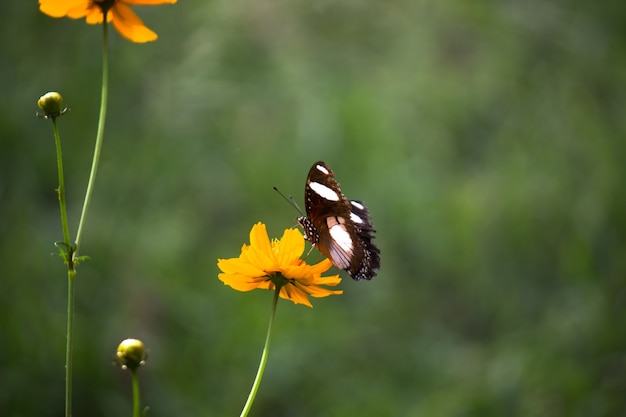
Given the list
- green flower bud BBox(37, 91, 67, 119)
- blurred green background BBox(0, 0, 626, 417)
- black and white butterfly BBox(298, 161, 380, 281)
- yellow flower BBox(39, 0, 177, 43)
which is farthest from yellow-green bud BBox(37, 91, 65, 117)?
blurred green background BBox(0, 0, 626, 417)

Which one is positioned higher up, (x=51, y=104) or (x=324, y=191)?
(x=324, y=191)

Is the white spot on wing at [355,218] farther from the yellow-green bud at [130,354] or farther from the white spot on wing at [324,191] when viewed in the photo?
the yellow-green bud at [130,354]

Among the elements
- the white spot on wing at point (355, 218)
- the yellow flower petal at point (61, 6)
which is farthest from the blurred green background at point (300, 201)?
the yellow flower petal at point (61, 6)

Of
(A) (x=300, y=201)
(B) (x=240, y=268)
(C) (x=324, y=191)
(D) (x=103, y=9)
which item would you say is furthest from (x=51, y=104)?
(A) (x=300, y=201)

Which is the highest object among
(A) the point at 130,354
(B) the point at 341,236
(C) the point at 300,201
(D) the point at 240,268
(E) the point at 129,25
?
(C) the point at 300,201

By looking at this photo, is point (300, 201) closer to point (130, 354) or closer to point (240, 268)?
point (240, 268)

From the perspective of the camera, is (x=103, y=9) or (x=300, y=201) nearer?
(x=103, y=9)
